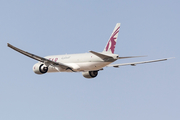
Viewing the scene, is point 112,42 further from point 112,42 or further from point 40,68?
point 40,68

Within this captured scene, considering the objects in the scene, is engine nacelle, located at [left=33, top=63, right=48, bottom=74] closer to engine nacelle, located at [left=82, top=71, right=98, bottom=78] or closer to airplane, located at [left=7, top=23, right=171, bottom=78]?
airplane, located at [left=7, top=23, right=171, bottom=78]

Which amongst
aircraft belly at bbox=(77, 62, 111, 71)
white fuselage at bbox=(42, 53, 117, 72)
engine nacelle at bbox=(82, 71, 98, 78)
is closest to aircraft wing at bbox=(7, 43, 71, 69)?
white fuselage at bbox=(42, 53, 117, 72)

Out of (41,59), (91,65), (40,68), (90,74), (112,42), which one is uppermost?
(112,42)

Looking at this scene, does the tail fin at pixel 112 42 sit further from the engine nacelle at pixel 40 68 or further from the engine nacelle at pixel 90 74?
the engine nacelle at pixel 40 68

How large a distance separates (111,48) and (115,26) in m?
3.89

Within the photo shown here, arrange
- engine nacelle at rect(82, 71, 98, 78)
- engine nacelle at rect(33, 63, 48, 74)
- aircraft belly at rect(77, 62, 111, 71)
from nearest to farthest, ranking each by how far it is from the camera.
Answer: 1. aircraft belly at rect(77, 62, 111, 71)
2. engine nacelle at rect(33, 63, 48, 74)
3. engine nacelle at rect(82, 71, 98, 78)

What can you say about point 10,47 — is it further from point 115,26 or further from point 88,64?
point 115,26

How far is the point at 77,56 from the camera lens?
65938 millimetres

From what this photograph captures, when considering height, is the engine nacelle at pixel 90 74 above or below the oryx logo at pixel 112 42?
below

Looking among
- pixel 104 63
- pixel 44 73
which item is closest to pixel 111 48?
pixel 104 63

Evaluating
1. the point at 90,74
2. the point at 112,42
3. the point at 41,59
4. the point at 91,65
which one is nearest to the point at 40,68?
the point at 41,59

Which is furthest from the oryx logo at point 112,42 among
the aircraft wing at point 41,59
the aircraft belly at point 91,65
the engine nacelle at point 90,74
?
the engine nacelle at point 90,74

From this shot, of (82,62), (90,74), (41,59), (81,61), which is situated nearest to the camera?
(41,59)

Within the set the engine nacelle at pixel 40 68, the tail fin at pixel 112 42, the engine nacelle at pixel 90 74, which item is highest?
the tail fin at pixel 112 42
